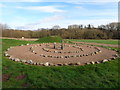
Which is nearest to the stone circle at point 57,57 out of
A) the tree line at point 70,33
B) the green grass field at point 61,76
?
the green grass field at point 61,76

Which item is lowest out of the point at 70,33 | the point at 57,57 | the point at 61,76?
the point at 61,76

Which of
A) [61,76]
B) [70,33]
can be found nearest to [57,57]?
[61,76]

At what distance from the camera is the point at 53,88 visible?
183 inches

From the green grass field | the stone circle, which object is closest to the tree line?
the stone circle

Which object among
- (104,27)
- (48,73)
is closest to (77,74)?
(48,73)

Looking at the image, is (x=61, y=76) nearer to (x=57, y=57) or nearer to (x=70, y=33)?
(x=57, y=57)

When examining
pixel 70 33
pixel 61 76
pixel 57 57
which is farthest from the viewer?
pixel 70 33

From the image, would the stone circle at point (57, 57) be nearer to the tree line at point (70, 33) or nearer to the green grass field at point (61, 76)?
the green grass field at point (61, 76)

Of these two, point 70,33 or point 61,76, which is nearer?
point 61,76

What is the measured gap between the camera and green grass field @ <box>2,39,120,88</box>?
4852 mm

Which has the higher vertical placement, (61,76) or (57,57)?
(57,57)

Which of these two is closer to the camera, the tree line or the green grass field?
the green grass field

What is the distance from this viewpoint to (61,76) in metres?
5.50

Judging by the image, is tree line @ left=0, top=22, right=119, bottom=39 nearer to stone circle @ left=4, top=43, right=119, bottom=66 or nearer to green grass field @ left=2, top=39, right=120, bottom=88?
stone circle @ left=4, top=43, right=119, bottom=66
